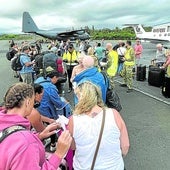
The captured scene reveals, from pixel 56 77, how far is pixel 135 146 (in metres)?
2.16

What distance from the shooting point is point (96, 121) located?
300 cm

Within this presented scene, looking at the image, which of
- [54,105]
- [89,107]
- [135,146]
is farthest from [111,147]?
[135,146]

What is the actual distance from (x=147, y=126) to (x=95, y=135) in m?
4.60

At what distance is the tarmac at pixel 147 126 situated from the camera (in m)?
5.43

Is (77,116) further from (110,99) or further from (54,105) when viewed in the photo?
(110,99)

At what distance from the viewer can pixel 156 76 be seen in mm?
11984

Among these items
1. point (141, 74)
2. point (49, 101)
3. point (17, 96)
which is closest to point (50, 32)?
point (141, 74)

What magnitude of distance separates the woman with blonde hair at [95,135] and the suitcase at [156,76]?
8.94 m

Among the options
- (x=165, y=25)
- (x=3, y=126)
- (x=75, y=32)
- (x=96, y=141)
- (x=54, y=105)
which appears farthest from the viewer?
(x=75, y=32)

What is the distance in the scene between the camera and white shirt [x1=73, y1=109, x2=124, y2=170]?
298 centimetres

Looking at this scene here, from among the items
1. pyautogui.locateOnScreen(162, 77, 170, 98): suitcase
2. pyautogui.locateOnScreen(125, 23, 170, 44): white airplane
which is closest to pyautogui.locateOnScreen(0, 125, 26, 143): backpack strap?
pyautogui.locateOnScreen(162, 77, 170, 98): suitcase

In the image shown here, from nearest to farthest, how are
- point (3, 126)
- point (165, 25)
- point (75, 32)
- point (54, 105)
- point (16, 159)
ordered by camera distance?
point (16, 159) < point (3, 126) < point (54, 105) < point (165, 25) < point (75, 32)

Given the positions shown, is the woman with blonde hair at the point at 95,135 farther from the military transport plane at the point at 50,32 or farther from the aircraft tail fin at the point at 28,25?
the aircraft tail fin at the point at 28,25

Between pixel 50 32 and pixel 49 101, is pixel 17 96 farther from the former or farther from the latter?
pixel 50 32
